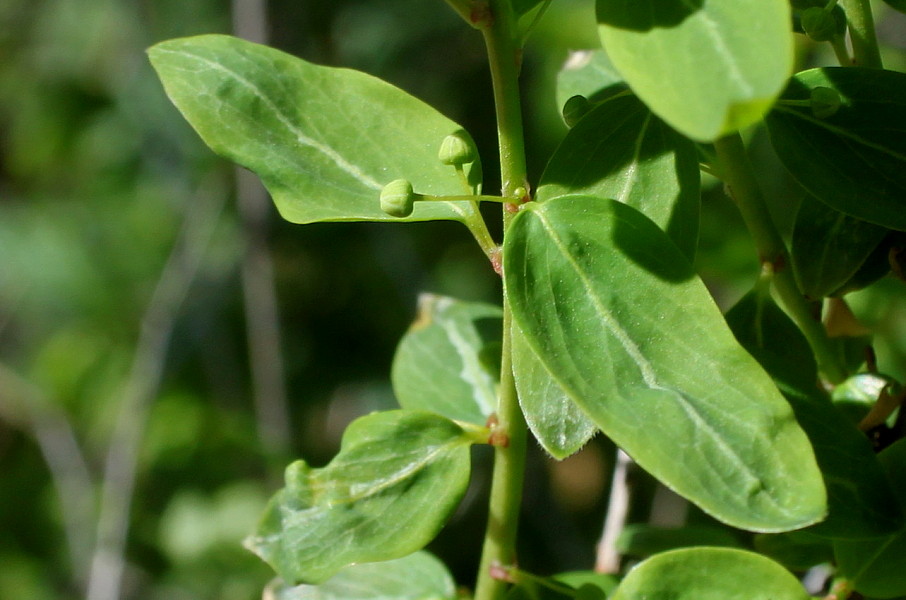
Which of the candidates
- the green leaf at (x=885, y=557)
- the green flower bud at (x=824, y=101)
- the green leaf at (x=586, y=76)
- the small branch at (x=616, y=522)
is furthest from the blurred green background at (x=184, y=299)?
the green flower bud at (x=824, y=101)

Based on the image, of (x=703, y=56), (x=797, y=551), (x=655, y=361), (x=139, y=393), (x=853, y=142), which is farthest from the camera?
(x=139, y=393)

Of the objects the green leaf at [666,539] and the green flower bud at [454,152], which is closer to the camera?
the green flower bud at [454,152]

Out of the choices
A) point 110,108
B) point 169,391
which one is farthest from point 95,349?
point 110,108

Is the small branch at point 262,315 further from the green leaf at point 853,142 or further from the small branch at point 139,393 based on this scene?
the green leaf at point 853,142

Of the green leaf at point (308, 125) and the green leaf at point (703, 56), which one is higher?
the green leaf at point (703, 56)

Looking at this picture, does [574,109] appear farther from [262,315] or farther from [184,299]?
[184,299]

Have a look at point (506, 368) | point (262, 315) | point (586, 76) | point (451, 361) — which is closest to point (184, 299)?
point (262, 315)

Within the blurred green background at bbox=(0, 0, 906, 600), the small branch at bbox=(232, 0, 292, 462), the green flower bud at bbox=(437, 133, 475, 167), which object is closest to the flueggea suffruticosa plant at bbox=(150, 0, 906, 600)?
the green flower bud at bbox=(437, 133, 475, 167)

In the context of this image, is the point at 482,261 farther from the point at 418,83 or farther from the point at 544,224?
the point at 544,224
